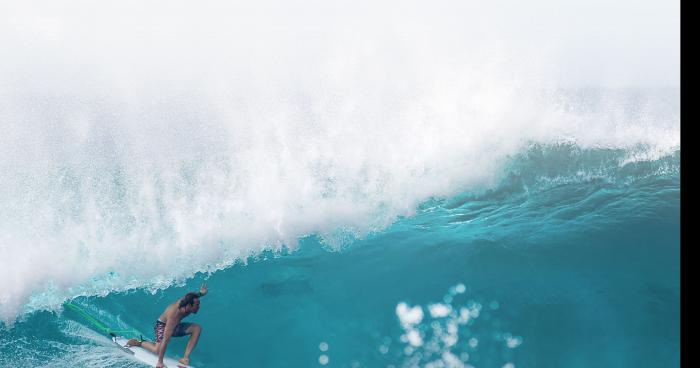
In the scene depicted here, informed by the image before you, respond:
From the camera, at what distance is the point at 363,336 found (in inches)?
389

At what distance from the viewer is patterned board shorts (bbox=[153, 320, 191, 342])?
9.26 metres

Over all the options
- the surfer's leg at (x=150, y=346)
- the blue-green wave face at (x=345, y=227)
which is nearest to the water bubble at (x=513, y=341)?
the blue-green wave face at (x=345, y=227)

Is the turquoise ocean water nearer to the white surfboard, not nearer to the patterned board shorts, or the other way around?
the white surfboard

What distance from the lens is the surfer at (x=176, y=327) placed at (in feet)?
29.9

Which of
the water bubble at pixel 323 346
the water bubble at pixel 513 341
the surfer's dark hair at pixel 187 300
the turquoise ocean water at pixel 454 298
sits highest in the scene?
the surfer's dark hair at pixel 187 300

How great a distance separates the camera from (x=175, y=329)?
935 centimetres

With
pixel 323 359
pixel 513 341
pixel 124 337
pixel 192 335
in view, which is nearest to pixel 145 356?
pixel 192 335

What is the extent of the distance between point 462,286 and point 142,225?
907 cm

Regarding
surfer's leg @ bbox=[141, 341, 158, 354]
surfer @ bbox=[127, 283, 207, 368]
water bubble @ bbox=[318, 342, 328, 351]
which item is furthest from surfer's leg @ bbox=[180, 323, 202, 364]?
water bubble @ bbox=[318, 342, 328, 351]

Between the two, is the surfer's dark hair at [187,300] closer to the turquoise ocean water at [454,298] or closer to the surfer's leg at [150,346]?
the surfer's leg at [150,346]

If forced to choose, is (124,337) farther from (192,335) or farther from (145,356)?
(192,335)

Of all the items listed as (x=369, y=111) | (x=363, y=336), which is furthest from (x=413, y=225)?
(x=369, y=111)

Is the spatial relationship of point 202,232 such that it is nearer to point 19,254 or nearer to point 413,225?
point 19,254

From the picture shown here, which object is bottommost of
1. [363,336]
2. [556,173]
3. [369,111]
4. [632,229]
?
[363,336]
